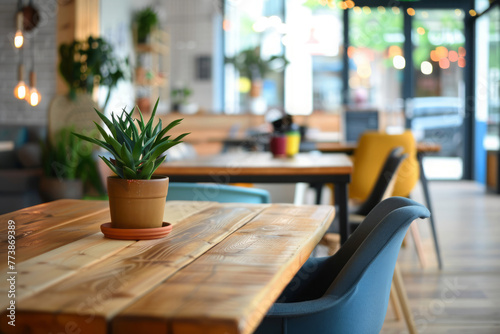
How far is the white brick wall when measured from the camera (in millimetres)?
7066

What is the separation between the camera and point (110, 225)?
3.81ft

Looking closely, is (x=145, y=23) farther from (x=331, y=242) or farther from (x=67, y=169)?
(x=331, y=242)

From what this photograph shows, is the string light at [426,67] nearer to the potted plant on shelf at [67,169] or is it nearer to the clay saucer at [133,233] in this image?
the potted plant on shelf at [67,169]

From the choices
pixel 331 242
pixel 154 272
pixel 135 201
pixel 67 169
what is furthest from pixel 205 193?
pixel 67 169

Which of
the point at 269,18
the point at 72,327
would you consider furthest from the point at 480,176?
the point at 72,327

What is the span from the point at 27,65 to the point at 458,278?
18.7 feet

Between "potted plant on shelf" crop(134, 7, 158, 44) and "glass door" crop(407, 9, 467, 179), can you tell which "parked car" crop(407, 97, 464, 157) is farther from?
"potted plant on shelf" crop(134, 7, 158, 44)

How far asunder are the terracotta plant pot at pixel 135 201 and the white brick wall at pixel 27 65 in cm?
634

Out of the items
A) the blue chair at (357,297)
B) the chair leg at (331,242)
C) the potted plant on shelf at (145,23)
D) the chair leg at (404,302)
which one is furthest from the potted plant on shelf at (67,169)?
the blue chair at (357,297)

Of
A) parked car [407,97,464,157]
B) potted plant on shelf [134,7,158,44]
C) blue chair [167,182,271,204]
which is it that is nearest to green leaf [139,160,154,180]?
blue chair [167,182,271,204]

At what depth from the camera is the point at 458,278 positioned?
3361mm

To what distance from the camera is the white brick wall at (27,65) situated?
23.2 ft

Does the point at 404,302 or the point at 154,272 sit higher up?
the point at 154,272

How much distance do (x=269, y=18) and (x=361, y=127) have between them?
454cm
